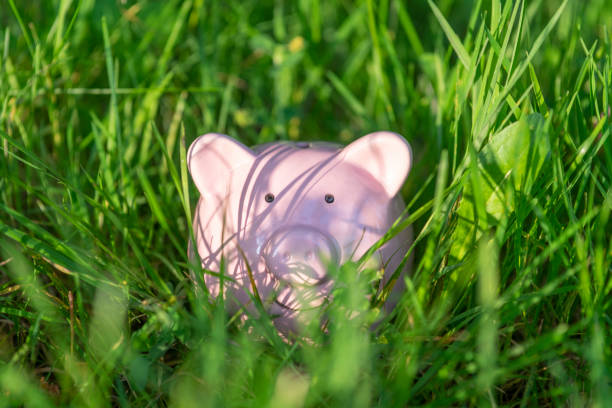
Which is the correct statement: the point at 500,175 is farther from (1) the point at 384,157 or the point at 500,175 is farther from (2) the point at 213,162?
(2) the point at 213,162

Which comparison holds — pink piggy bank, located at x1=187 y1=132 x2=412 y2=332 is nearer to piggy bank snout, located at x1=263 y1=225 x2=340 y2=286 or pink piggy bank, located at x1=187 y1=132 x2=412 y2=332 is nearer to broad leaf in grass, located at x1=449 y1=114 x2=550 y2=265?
piggy bank snout, located at x1=263 y1=225 x2=340 y2=286

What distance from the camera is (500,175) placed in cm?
114

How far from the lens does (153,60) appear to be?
1955 mm

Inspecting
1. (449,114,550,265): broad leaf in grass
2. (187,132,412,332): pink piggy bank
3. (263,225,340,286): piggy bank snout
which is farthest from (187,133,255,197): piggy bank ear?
(449,114,550,265): broad leaf in grass

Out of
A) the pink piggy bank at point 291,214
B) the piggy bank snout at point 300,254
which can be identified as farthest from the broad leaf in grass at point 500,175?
the piggy bank snout at point 300,254

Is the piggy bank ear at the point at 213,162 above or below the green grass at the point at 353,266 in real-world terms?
above

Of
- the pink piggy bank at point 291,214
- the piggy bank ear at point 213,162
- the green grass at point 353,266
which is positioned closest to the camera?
the green grass at point 353,266

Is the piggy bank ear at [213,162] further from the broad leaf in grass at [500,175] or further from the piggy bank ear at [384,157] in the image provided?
the broad leaf in grass at [500,175]

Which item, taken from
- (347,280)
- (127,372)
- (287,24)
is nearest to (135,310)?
(127,372)

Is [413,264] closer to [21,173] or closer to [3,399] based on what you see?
[3,399]

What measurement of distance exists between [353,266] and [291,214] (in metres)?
0.16

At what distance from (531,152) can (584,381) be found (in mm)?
442

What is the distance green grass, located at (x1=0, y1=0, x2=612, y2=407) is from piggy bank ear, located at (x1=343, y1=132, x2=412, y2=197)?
9 centimetres

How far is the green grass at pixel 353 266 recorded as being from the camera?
0.98 m
